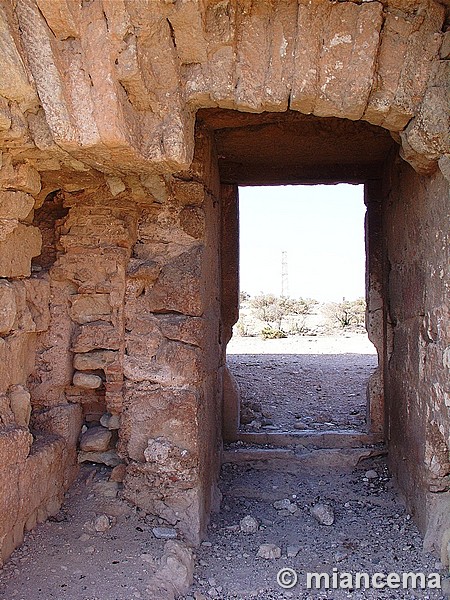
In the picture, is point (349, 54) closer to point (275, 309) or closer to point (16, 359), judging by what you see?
point (16, 359)

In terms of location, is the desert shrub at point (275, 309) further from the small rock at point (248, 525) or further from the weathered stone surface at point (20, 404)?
→ the weathered stone surface at point (20, 404)

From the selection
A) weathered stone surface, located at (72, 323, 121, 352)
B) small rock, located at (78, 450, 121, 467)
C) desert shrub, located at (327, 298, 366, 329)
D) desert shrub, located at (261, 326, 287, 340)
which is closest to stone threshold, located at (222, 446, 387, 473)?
small rock, located at (78, 450, 121, 467)

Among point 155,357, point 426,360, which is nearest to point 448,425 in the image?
point 426,360

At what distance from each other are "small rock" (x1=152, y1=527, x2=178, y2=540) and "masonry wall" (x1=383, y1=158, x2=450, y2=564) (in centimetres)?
139

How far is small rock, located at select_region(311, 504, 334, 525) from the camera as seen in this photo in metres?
3.63

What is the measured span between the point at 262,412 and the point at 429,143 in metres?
3.62

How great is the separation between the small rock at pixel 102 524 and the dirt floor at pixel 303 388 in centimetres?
232

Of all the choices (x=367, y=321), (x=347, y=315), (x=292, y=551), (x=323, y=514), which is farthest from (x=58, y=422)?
(x=347, y=315)

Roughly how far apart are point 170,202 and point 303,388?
3725 millimetres

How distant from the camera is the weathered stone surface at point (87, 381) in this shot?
11.1 ft

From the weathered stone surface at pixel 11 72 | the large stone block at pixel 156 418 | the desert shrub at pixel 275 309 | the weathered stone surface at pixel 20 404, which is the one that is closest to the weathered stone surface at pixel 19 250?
the weathered stone surface at pixel 20 404

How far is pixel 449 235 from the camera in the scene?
108 inches

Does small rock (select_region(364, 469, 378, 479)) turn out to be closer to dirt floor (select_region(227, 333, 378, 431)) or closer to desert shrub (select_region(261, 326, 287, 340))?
dirt floor (select_region(227, 333, 378, 431))

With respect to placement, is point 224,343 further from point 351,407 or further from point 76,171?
point 76,171
